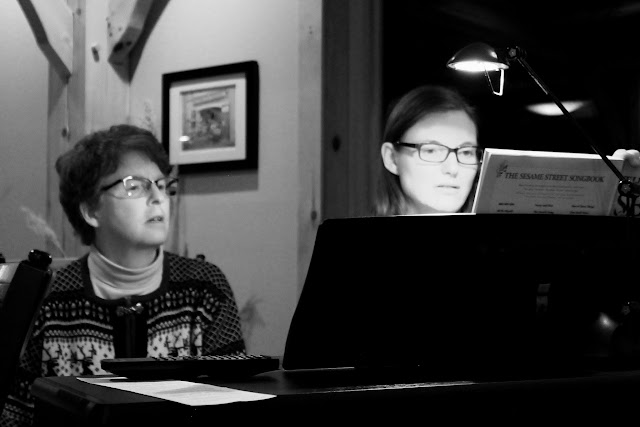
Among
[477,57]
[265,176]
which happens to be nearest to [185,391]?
[477,57]

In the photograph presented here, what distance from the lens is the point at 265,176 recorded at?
3.55 m

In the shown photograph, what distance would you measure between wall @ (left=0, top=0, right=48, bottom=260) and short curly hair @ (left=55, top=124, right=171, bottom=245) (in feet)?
5.70

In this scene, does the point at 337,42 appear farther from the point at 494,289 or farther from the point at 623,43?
the point at 494,289

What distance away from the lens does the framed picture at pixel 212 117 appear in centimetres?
359

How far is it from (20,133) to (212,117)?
1.29 meters

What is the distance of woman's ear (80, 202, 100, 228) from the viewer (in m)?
2.69

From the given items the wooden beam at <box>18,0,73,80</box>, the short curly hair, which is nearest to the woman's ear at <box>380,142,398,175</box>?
the short curly hair

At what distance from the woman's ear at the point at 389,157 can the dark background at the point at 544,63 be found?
0.29 m

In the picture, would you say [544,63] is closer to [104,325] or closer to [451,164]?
[451,164]

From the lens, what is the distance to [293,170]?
3.45 metres

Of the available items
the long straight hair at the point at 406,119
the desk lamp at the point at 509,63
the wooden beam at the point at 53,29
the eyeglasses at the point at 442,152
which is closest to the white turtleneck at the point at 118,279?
the long straight hair at the point at 406,119

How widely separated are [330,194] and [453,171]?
2.24ft

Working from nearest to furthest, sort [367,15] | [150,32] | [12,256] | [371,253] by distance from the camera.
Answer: [371,253]
[367,15]
[150,32]
[12,256]

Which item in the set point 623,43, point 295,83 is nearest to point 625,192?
point 623,43
